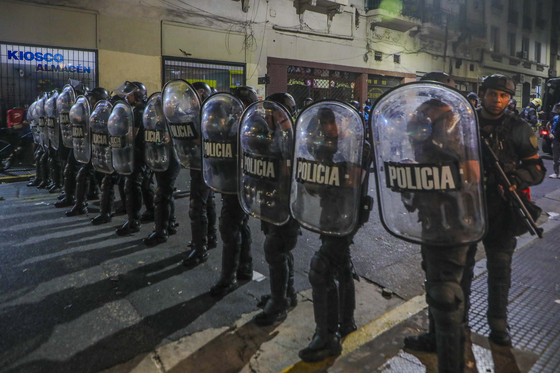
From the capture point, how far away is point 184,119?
4219 millimetres

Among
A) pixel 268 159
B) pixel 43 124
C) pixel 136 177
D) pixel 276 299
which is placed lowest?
pixel 276 299

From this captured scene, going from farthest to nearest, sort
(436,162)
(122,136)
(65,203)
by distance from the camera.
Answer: (65,203), (122,136), (436,162)

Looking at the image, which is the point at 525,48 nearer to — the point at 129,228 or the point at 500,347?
the point at 129,228

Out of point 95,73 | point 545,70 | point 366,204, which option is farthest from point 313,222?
point 545,70

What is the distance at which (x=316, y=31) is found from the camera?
55.2ft

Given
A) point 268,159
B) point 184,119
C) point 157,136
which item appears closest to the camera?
point 268,159

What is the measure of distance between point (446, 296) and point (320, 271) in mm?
756

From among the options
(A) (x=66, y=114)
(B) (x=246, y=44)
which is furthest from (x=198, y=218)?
(B) (x=246, y=44)

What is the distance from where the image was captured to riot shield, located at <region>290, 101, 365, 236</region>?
240 centimetres

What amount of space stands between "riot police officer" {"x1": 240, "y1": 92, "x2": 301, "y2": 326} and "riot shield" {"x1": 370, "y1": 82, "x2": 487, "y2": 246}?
0.85 meters

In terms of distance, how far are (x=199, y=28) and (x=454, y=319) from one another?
13.8 metres

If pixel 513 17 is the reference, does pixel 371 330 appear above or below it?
below

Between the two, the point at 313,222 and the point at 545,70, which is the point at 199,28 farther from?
the point at 545,70

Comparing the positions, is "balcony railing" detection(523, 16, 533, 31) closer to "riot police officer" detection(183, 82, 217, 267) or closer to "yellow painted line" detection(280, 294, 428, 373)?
"riot police officer" detection(183, 82, 217, 267)
